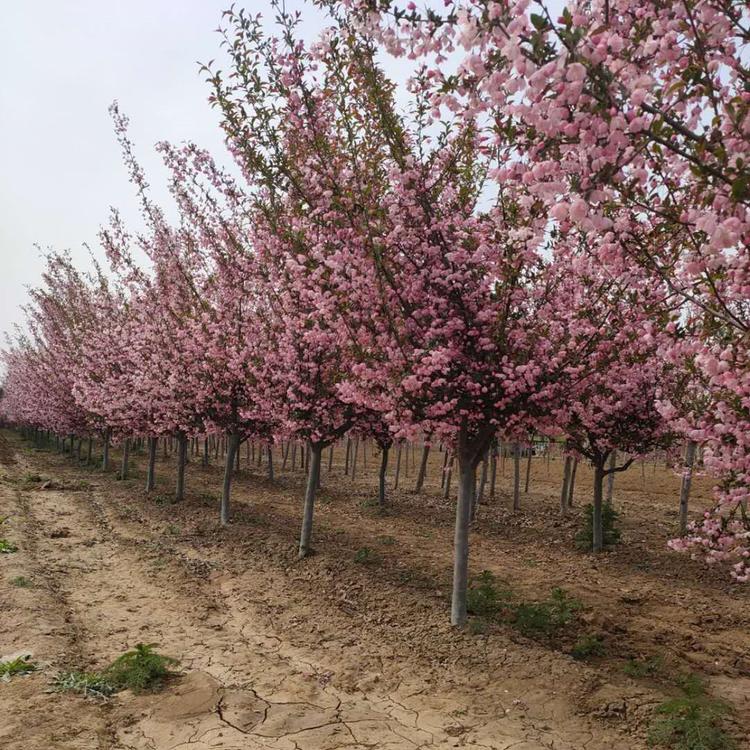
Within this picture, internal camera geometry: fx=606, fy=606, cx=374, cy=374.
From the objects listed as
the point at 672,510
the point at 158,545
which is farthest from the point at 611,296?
the point at 672,510

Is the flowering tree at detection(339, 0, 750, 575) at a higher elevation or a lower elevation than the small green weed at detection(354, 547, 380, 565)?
higher

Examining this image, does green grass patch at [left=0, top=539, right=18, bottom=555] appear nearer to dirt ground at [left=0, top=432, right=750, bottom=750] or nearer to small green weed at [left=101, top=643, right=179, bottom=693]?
dirt ground at [left=0, top=432, right=750, bottom=750]

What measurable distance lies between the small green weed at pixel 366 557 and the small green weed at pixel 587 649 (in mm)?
4698

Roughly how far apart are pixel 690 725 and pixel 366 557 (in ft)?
22.4

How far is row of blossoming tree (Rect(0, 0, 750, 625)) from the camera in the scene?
120 inches

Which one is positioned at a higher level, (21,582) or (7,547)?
(21,582)

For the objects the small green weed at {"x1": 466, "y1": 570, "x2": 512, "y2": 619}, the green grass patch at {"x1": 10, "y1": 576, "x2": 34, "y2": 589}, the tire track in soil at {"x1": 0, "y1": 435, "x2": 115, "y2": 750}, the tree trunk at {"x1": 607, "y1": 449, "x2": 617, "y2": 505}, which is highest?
the tree trunk at {"x1": 607, "y1": 449, "x2": 617, "y2": 505}

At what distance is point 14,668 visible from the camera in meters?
6.48

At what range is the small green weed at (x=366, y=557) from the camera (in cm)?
1138

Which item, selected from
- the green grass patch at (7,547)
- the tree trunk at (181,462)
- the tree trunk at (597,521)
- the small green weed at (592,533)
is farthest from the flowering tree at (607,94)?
the tree trunk at (181,462)

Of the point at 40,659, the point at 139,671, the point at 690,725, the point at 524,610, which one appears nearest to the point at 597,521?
the point at 524,610

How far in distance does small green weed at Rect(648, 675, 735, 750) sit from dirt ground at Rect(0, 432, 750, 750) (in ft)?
0.58

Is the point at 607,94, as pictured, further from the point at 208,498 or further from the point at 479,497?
the point at 208,498

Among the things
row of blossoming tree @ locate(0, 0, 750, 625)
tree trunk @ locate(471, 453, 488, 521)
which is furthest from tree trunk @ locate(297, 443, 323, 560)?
tree trunk @ locate(471, 453, 488, 521)
